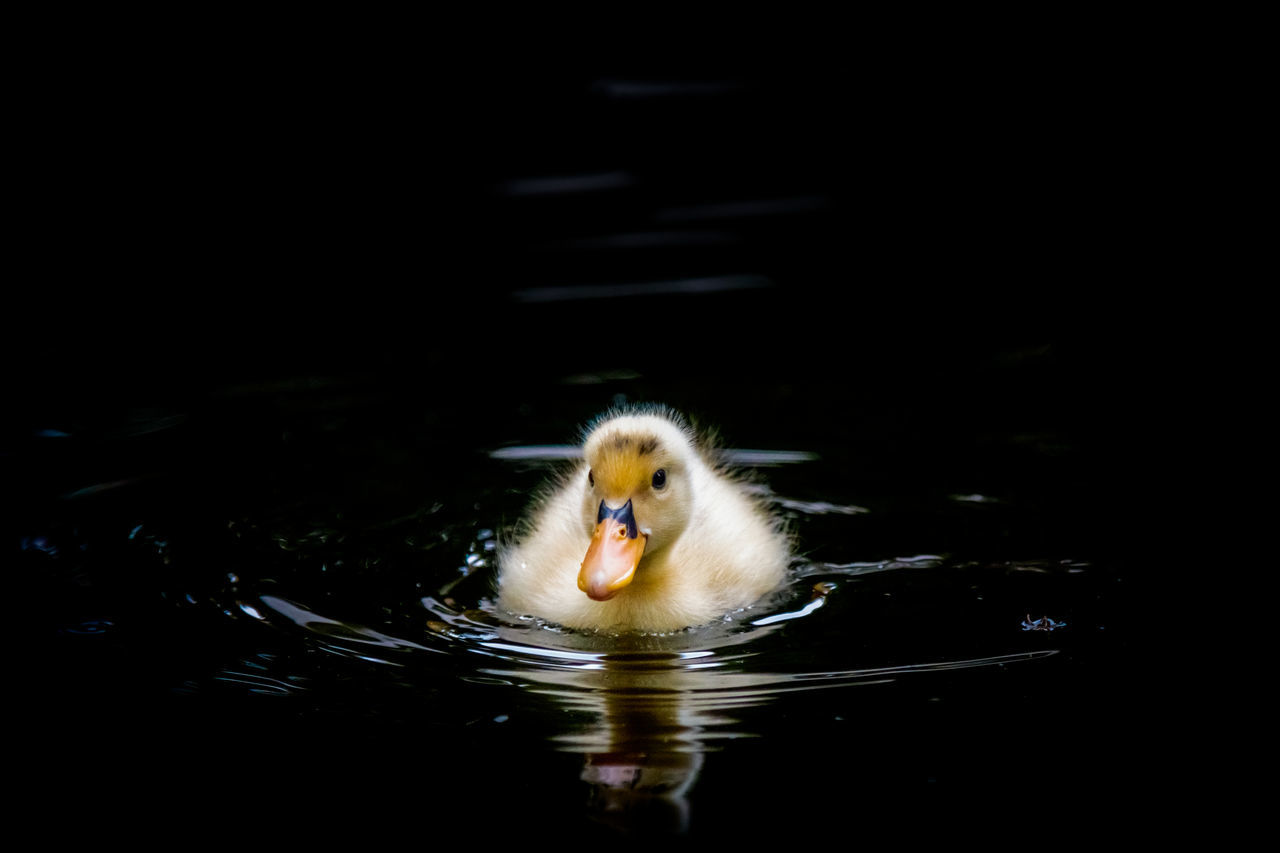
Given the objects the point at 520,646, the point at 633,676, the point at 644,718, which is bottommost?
the point at 644,718

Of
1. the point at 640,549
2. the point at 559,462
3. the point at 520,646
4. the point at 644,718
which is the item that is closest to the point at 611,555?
the point at 640,549

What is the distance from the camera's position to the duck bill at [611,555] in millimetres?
2844

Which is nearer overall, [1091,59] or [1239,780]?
[1239,780]

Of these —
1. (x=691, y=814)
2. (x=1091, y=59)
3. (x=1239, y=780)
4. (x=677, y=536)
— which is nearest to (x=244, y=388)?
(x=677, y=536)

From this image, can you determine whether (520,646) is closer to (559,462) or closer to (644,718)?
(644,718)

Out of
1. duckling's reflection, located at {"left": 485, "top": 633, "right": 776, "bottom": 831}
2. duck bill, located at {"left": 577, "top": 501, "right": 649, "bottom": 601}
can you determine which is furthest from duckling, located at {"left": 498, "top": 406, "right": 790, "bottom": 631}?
duckling's reflection, located at {"left": 485, "top": 633, "right": 776, "bottom": 831}

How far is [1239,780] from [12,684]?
210cm

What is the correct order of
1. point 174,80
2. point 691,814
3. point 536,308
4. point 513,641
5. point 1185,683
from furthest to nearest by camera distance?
point 174,80 → point 536,308 → point 513,641 → point 1185,683 → point 691,814

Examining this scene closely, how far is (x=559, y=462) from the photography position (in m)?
4.13

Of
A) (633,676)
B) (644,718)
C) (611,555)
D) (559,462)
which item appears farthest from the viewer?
(559,462)

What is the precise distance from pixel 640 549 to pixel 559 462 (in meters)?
1.18

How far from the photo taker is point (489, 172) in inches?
239

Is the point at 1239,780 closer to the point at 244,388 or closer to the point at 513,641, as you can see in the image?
the point at 513,641

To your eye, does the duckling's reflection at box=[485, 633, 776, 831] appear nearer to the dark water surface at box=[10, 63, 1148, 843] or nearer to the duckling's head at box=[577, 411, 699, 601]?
the dark water surface at box=[10, 63, 1148, 843]
